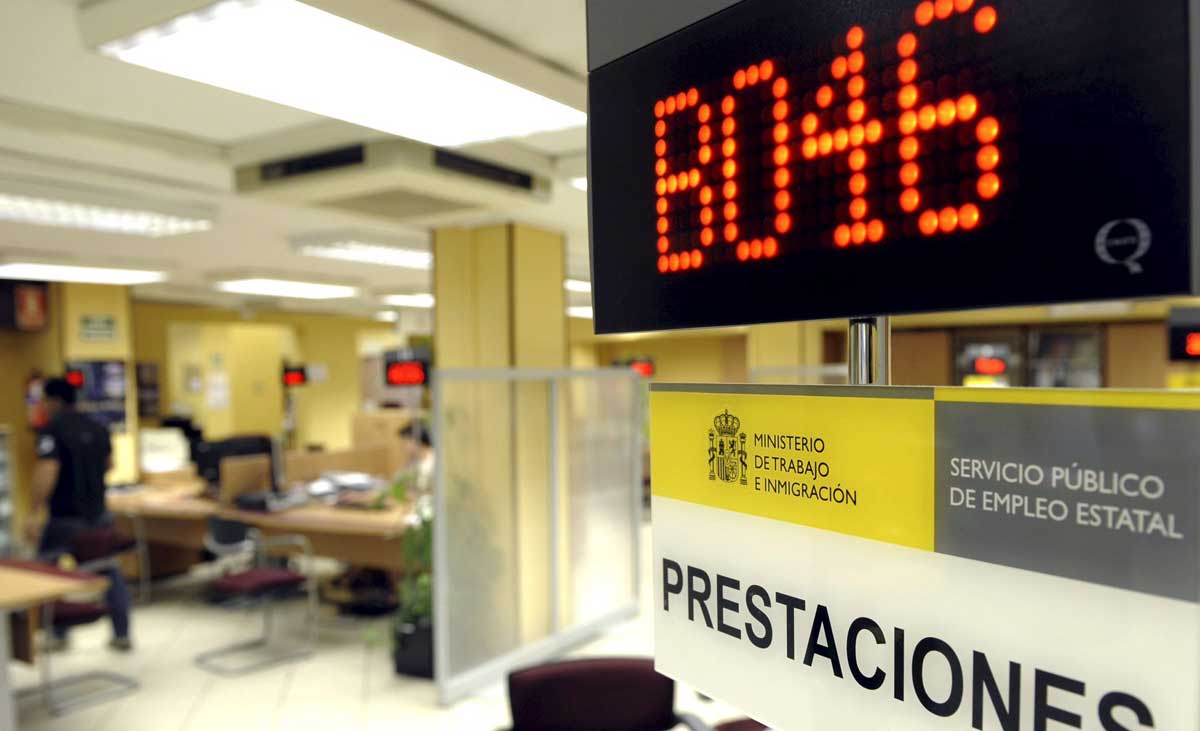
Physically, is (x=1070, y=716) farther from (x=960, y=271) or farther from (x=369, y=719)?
(x=369, y=719)

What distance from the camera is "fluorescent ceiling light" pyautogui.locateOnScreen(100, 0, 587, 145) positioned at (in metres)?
1.58

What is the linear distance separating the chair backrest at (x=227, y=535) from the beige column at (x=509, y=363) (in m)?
1.88

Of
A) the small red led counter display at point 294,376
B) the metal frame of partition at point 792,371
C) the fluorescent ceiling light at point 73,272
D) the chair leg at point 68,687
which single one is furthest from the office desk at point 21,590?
the small red led counter display at point 294,376

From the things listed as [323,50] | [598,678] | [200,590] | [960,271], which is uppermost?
[323,50]

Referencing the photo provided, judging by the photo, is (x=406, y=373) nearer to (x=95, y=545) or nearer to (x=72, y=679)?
(x=95, y=545)

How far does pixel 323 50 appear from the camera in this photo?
1712 mm

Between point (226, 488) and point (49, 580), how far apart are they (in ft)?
7.32

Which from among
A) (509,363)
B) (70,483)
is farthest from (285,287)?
(509,363)

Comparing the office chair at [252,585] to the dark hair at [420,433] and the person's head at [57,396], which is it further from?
the dark hair at [420,433]

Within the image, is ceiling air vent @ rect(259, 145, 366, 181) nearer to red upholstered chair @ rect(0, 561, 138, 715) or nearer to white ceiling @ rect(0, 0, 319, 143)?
white ceiling @ rect(0, 0, 319, 143)

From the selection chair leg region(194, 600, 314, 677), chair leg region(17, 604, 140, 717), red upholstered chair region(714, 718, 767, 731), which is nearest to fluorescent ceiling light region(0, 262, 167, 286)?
chair leg region(17, 604, 140, 717)

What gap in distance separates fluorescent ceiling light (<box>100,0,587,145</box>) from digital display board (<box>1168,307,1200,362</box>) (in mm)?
2148

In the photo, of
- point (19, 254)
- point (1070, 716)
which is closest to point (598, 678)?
point (1070, 716)

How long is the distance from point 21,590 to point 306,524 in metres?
2.04
